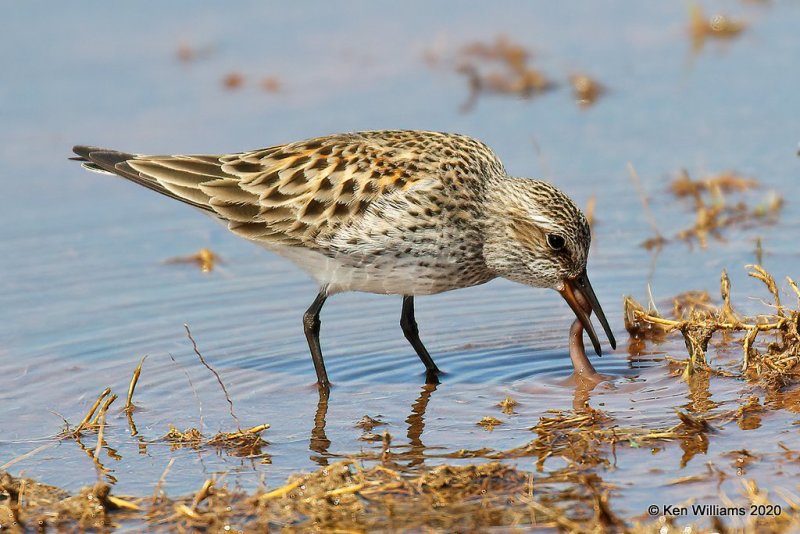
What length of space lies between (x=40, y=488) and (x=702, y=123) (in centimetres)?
859

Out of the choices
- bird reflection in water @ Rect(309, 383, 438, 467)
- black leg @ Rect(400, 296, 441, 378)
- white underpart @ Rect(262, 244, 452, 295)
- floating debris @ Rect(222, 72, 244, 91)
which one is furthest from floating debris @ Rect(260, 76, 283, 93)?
bird reflection in water @ Rect(309, 383, 438, 467)

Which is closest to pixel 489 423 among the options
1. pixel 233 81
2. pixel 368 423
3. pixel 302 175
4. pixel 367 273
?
pixel 368 423

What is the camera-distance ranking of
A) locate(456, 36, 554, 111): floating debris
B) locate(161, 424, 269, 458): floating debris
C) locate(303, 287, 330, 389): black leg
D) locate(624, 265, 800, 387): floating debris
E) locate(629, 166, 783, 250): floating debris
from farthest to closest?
locate(456, 36, 554, 111): floating debris
locate(629, 166, 783, 250): floating debris
locate(303, 287, 330, 389): black leg
locate(624, 265, 800, 387): floating debris
locate(161, 424, 269, 458): floating debris

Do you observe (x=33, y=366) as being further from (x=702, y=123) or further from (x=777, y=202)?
(x=702, y=123)

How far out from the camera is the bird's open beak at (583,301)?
8914 mm

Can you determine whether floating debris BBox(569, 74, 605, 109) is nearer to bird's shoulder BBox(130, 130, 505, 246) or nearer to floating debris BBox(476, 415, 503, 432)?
bird's shoulder BBox(130, 130, 505, 246)

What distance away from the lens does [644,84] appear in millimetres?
14789

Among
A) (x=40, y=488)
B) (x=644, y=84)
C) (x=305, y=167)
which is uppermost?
(x=644, y=84)

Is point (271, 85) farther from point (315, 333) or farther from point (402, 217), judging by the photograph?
point (402, 217)

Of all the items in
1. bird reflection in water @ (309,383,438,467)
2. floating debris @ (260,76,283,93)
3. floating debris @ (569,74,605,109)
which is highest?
floating debris @ (260,76,283,93)

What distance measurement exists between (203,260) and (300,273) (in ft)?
2.70

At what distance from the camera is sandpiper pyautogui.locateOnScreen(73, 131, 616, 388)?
29.3ft

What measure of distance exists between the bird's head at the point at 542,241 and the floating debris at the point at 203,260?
3072 mm

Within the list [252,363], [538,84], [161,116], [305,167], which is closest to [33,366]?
[252,363]
